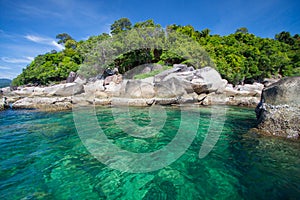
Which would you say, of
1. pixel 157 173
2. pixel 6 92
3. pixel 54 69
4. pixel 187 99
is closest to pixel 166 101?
pixel 187 99

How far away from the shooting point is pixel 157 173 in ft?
11.1

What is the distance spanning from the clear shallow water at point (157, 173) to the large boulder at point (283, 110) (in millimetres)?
605

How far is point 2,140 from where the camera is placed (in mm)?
5238

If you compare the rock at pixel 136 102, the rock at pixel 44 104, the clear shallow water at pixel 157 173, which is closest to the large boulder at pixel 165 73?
the rock at pixel 136 102

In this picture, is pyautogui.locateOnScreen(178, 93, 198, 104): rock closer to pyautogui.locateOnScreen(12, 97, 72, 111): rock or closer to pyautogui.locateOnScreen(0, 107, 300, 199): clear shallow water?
pyautogui.locateOnScreen(0, 107, 300, 199): clear shallow water

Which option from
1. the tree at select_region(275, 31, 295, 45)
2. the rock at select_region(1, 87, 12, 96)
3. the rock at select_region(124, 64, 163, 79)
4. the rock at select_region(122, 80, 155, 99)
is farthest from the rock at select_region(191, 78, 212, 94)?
the tree at select_region(275, 31, 295, 45)

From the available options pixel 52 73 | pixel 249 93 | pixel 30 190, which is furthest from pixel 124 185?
pixel 52 73

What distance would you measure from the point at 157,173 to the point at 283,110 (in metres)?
5.08

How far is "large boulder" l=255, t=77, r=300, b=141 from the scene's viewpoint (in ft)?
16.1

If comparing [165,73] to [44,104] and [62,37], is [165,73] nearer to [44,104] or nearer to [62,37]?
[44,104]

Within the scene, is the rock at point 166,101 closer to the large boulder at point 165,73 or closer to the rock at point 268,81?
the large boulder at point 165,73

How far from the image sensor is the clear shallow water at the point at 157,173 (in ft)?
8.95

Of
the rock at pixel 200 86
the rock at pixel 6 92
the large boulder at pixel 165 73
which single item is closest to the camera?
the rock at pixel 200 86

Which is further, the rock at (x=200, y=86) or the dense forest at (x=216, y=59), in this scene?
the dense forest at (x=216, y=59)
